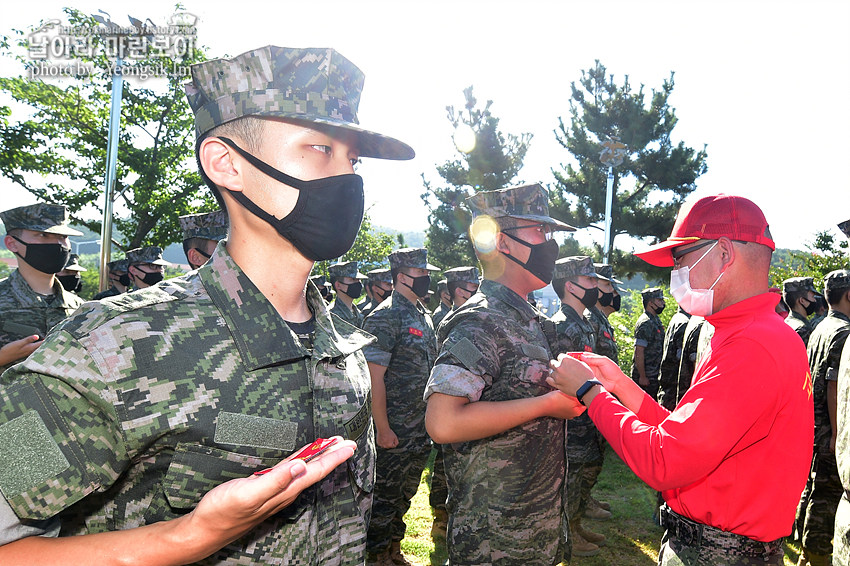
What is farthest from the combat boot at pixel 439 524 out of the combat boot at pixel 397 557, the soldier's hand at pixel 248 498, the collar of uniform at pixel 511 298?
the soldier's hand at pixel 248 498

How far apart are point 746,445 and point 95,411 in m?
2.38

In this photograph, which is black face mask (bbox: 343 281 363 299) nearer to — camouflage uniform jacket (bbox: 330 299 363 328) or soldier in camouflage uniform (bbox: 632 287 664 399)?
camouflage uniform jacket (bbox: 330 299 363 328)

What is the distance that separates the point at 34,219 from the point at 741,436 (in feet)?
19.7

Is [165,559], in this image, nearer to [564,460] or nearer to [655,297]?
[564,460]

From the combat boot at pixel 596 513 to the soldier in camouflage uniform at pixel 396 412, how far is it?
2.37 m

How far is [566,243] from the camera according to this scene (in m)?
23.2

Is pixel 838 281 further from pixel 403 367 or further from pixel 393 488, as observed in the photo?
pixel 393 488

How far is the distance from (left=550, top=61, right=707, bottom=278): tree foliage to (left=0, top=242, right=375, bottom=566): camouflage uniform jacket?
22864 mm

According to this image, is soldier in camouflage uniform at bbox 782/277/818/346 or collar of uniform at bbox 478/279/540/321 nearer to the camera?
collar of uniform at bbox 478/279/540/321

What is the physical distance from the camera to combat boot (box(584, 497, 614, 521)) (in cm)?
646

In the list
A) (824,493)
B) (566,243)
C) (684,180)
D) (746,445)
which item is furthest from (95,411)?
(684,180)

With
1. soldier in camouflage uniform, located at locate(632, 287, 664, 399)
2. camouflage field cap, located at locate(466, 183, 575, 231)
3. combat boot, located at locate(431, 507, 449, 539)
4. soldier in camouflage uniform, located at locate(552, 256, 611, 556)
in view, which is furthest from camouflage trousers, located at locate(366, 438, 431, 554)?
soldier in camouflage uniform, located at locate(632, 287, 664, 399)

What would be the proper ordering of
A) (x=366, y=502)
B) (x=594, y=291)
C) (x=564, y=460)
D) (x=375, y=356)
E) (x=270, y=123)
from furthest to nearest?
(x=594, y=291), (x=375, y=356), (x=564, y=460), (x=366, y=502), (x=270, y=123)

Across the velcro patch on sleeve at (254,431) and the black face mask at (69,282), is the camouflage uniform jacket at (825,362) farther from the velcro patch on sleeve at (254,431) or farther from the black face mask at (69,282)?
the black face mask at (69,282)
